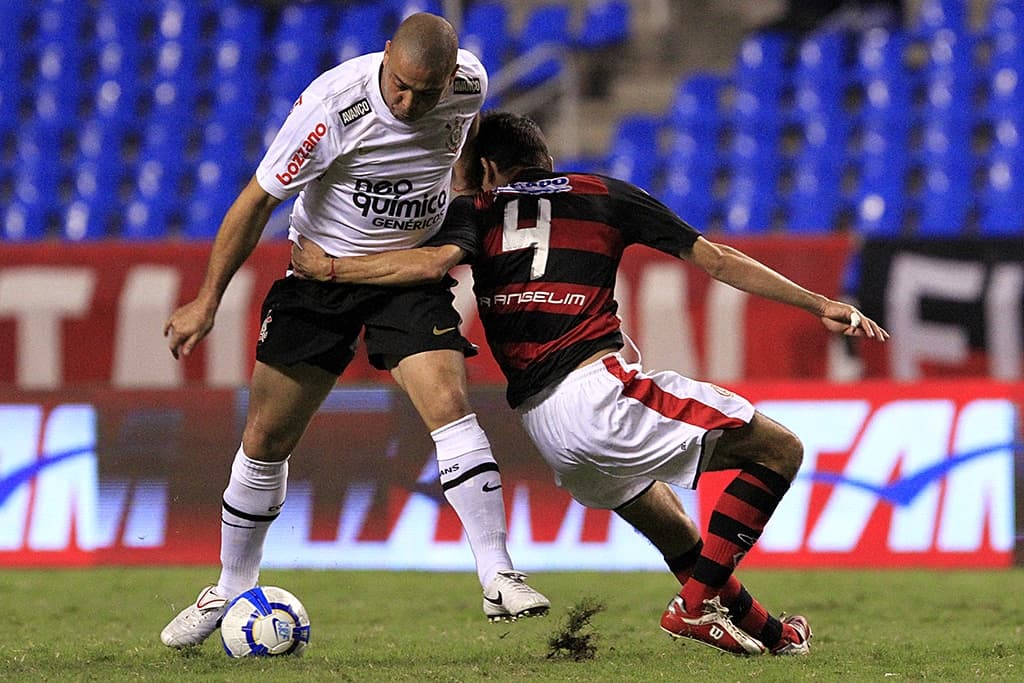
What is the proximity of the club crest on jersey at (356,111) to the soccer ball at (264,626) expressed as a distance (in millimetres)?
1490

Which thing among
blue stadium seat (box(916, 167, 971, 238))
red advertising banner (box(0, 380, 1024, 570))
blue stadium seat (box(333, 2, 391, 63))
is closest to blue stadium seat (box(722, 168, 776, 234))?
blue stadium seat (box(916, 167, 971, 238))

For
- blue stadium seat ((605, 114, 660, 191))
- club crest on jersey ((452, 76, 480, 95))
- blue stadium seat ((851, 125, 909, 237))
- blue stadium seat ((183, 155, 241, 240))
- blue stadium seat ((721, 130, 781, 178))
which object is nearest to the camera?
club crest on jersey ((452, 76, 480, 95))

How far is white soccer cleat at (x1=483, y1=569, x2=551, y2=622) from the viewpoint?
408 centimetres

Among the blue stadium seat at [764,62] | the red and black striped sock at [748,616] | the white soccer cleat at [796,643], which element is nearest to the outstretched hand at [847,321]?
the red and black striped sock at [748,616]

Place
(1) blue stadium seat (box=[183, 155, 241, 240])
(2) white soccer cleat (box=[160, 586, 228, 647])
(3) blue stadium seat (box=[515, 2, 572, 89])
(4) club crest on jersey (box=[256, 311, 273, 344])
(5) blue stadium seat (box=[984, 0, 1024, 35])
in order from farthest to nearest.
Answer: (3) blue stadium seat (box=[515, 2, 572, 89]) < (1) blue stadium seat (box=[183, 155, 241, 240]) < (5) blue stadium seat (box=[984, 0, 1024, 35]) < (2) white soccer cleat (box=[160, 586, 228, 647]) < (4) club crest on jersey (box=[256, 311, 273, 344])

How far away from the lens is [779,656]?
461 centimetres

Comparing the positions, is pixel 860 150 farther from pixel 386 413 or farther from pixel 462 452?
pixel 462 452

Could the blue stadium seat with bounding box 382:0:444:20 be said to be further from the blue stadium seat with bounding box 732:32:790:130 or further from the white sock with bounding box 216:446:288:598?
the white sock with bounding box 216:446:288:598

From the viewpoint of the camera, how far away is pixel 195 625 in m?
4.84

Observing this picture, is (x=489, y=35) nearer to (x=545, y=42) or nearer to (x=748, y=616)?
(x=545, y=42)

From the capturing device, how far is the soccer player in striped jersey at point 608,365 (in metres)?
4.43

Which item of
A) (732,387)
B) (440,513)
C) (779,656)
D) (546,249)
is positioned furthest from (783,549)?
(546,249)

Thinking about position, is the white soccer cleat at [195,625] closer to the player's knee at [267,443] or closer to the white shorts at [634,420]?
the player's knee at [267,443]

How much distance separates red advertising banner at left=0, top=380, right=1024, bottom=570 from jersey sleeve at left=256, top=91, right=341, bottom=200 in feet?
10.1
